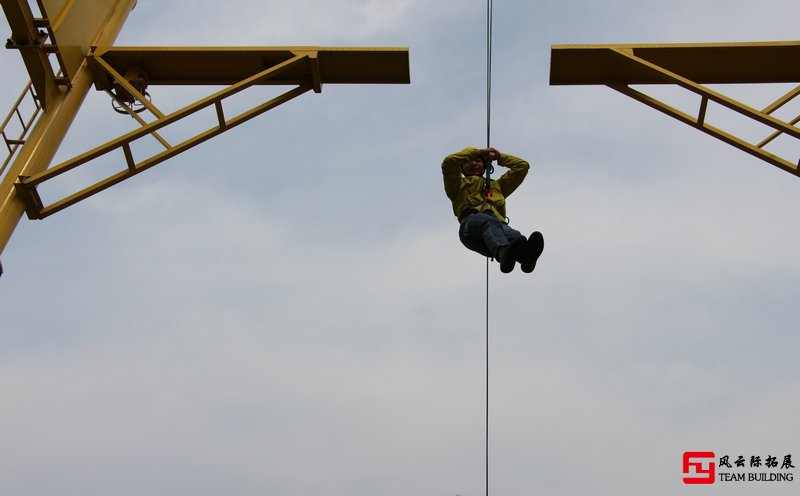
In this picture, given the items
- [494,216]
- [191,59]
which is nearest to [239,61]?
[191,59]

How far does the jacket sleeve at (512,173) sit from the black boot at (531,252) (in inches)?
41.8

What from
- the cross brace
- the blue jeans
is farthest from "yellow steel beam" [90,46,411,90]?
the blue jeans

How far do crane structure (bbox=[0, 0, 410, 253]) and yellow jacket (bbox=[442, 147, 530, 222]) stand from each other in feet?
2.63

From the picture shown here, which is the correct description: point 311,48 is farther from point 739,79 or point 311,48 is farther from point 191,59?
point 739,79

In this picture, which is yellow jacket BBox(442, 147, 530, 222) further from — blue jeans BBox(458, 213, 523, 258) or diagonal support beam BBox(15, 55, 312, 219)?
diagonal support beam BBox(15, 55, 312, 219)

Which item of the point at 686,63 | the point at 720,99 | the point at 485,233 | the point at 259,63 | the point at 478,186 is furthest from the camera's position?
the point at 478,186

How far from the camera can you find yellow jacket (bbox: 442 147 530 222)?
702cm

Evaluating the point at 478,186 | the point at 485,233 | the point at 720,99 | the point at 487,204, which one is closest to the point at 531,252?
the point at 485,233

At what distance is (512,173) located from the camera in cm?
721

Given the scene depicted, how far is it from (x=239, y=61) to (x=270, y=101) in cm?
45

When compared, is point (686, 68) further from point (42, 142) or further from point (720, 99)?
point (42, 142)

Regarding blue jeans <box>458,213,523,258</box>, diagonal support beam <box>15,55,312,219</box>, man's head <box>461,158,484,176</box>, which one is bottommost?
blue jeans <box>458,213,523,258</box>

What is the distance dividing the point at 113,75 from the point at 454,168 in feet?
8.53

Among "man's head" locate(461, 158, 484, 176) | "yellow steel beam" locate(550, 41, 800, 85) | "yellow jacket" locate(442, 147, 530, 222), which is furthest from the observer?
"man's head" locate(461, 158, 484, 176)
